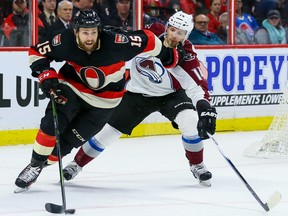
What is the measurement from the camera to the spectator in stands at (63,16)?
8.34 m

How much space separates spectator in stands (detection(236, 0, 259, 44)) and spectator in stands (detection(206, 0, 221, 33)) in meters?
0.25

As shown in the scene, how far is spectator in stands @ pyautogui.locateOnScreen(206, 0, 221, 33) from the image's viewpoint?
962 centimetres

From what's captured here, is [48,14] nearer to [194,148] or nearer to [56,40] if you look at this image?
[194,148]

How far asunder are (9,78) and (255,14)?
10.0 feet

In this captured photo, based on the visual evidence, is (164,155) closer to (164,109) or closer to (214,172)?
(214,172)

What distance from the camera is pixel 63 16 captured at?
8.38m

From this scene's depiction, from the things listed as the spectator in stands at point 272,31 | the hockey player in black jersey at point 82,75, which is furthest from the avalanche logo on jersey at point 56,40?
the spectator in stands at point 272,31

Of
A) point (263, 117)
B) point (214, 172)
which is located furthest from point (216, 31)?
point (214, 172)

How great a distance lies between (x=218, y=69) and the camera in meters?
9.61

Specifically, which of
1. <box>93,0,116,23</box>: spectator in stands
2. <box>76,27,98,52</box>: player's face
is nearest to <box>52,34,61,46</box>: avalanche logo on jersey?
<box>76,27,98,52</box>: player's face

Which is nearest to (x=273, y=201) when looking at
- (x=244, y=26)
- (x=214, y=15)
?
(x=214, y=15)

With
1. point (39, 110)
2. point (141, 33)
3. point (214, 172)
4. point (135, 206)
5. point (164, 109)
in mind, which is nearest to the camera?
point (135, 206)

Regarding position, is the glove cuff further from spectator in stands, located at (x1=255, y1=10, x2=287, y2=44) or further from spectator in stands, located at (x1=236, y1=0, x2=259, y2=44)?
spectator in stands, located at (x1=255, y1=10, x2=287, y2=44)

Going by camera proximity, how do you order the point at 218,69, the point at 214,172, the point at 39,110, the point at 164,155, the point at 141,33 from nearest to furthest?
the point at 141,33 → the point at 214,172 → the point at 164,155 → the point at 39,110 → the point at 218,69
